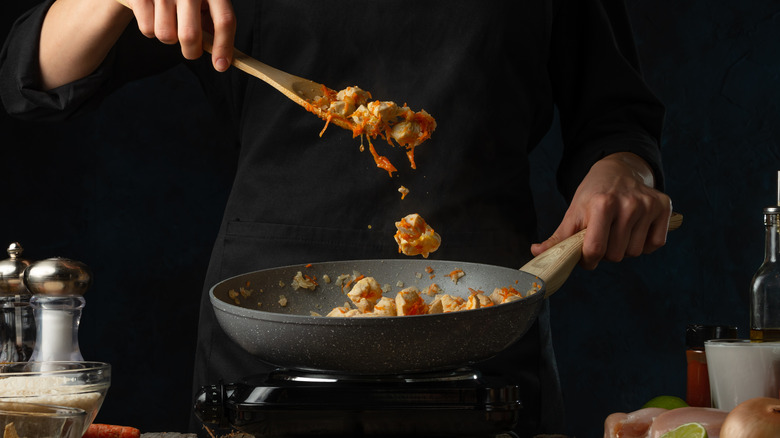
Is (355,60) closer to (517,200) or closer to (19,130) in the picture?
(517,200)

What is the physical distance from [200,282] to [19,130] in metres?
0.78

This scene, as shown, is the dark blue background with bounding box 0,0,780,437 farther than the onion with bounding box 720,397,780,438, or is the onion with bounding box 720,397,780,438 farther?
the dark blue background with bounding box 0,0,780,437

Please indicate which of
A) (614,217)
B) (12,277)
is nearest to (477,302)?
(614,217)

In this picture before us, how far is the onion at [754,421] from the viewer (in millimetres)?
841

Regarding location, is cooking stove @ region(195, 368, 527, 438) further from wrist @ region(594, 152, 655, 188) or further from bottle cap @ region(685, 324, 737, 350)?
wrist @ region(594, 152, 655, 188)

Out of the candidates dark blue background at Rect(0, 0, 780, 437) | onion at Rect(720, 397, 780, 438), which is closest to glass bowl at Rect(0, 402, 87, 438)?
onion at Rect(720, 397, 780, 438)

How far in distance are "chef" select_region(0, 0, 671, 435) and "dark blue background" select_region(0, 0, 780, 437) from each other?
123 cm

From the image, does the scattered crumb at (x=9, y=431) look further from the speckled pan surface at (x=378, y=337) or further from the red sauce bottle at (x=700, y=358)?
the red sauce bottle at (x=700, y=358)

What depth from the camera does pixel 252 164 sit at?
5.38ft

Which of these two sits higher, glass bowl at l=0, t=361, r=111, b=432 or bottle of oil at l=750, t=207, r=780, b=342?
bottle of oil at l=750, t=207, r=780, b=342

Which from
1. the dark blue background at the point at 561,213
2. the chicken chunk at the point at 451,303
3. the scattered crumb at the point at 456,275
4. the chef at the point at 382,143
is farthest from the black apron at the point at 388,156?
the dark blue background at the point at 561,213

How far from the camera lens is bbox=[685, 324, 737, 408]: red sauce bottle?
1.14 m

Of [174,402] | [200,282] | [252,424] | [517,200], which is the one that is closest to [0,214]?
[200,282]

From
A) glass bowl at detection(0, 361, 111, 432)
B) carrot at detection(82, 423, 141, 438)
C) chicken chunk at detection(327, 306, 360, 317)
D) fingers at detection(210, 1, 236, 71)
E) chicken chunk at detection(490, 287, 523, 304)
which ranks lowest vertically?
carrot at detection(82, 423, 141, 438)
